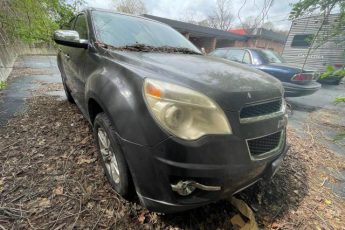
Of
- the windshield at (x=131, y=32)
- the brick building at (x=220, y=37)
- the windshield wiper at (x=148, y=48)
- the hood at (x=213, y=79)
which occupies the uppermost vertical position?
the windshield at (x=131, y=32)

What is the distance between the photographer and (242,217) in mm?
1939

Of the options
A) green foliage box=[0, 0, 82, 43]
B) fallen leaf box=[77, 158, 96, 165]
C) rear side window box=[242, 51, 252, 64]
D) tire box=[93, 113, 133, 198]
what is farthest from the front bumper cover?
green foliage box=[0, 0, 82, 43]

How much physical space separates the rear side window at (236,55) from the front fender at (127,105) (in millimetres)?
5516

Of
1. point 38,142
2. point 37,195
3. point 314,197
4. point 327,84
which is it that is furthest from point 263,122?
point 327,84

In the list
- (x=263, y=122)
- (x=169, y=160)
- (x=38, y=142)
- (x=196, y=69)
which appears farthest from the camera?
(x=38, y=142)

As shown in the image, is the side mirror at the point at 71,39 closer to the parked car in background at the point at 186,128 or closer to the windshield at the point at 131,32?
the windshield at the point at 131,32

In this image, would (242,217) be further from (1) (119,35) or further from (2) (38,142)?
(2) (38,142)

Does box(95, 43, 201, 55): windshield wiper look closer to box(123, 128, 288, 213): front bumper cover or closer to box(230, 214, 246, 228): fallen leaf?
box(123, 128, 288, 213): front bumper cover

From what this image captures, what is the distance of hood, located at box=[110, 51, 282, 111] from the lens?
1.52m

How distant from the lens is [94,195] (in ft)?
6.92

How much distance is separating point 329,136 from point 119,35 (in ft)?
14.3

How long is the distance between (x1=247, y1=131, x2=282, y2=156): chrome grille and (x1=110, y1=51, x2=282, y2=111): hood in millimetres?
299

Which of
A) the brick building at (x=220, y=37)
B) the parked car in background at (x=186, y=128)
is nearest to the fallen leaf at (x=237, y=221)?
the parked car in background at (x=186, y=128)

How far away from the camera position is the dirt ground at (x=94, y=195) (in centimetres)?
185
